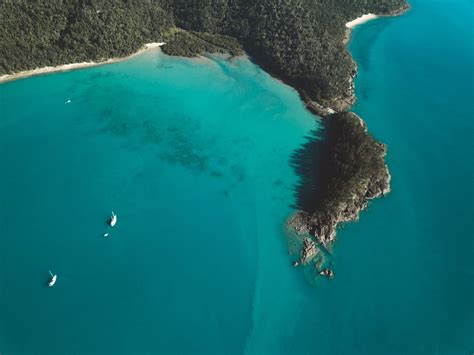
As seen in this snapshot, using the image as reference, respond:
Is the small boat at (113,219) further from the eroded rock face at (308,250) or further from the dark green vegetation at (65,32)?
the dark green vegetation at (65,32)

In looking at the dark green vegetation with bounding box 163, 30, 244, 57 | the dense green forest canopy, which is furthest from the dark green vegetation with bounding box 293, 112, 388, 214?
the dark green vegetation with bounding box 163, 30, 244, 57

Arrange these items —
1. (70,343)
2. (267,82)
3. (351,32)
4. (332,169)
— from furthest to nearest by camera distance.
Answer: (351,32), (267,82), (332,169), (70,343)

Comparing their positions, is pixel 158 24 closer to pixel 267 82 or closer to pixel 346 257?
pixel 267 82

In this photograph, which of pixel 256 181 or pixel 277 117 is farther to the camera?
pixel 277 117

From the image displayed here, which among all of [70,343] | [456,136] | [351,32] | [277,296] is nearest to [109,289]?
[70,343]

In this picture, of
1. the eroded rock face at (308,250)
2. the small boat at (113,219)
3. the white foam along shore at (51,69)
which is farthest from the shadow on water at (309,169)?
the white foam along shore at (51,69)

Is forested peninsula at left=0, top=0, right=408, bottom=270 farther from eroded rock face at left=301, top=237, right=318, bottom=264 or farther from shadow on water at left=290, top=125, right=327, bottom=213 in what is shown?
eroded rock face at left=301, top=237, right=318, bottom=264

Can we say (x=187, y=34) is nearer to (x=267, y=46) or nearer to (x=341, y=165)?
(x=267, y=46)
